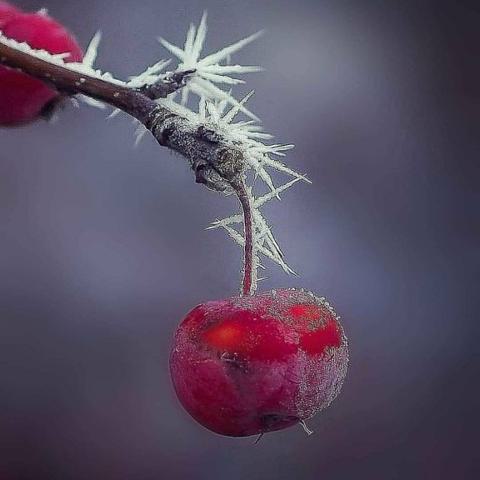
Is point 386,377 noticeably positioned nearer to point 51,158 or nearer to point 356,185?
point 356,185

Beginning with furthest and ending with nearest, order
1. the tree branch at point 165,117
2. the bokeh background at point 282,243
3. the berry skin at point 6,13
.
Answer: the bokeh background at point 282,243, the berry skin at point 6,13, the tree branch at point 165,117

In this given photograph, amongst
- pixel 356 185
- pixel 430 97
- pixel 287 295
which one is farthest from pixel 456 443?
pixel 287 295

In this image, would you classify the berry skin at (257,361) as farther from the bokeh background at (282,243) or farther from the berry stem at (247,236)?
the bokeh background at (282,243)

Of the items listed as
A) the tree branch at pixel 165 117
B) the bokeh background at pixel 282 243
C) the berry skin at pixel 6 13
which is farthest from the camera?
the bokeh background at pixel 282 243

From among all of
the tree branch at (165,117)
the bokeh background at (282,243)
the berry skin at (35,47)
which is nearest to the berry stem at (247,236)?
the tree branch at (165,117)

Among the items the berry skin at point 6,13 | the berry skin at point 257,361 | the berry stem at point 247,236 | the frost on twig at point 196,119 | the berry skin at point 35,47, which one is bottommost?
the berry skin at point 257,361

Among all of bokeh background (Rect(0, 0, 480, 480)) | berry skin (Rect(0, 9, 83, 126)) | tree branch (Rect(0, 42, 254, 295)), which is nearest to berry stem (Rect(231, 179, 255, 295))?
tree branch (Rect(0, 42, 254, 295))

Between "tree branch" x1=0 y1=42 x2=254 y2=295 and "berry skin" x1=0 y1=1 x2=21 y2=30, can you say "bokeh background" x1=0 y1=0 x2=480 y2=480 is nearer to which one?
"berry skin" x1=0 y1=1 x2=21 y2=30
